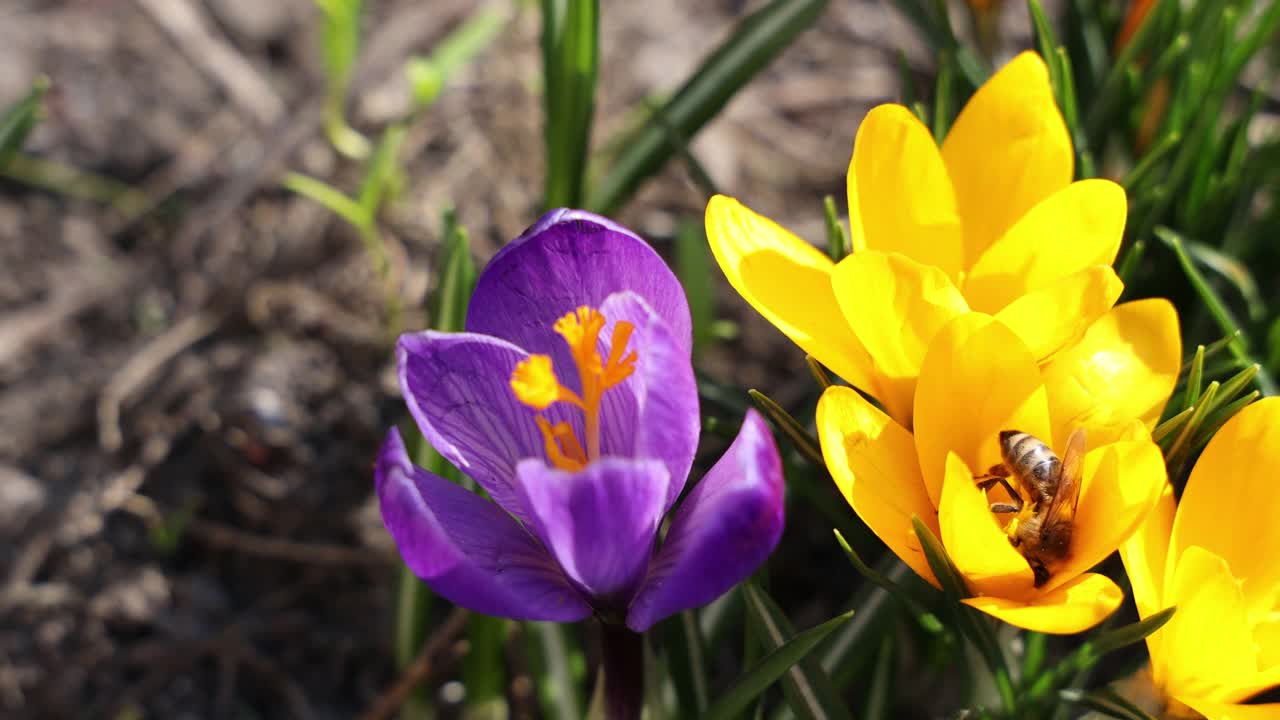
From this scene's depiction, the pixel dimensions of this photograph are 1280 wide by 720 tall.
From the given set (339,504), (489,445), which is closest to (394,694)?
(339,504)

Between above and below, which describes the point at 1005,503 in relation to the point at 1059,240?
below

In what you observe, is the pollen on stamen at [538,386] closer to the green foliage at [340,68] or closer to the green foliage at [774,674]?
the green foliage at [774,674]

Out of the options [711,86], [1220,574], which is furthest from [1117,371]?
[711,86]

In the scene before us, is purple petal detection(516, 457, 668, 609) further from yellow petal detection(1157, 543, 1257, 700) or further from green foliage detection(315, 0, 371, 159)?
green foliage detection(315, 0, 371, 159)

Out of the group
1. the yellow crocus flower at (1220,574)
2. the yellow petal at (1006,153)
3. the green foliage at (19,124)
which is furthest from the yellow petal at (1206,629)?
the green foliage at (19,124)

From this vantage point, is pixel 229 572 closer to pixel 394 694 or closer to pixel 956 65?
pixel 394 694

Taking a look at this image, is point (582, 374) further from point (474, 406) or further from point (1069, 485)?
point (1069, 485)

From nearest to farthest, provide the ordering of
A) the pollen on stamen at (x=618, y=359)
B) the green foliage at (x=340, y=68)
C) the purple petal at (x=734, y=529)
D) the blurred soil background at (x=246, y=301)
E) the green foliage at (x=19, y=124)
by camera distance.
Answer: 1. the purple petal at (x=734, y=529)
2. the pollen on stamen at (x=618, y=359)
3. the green foliage at (x=19, y=124)
4. the blurred soil background at (x=246, y=301)
5. the green foliage at (x=340, y=68)
